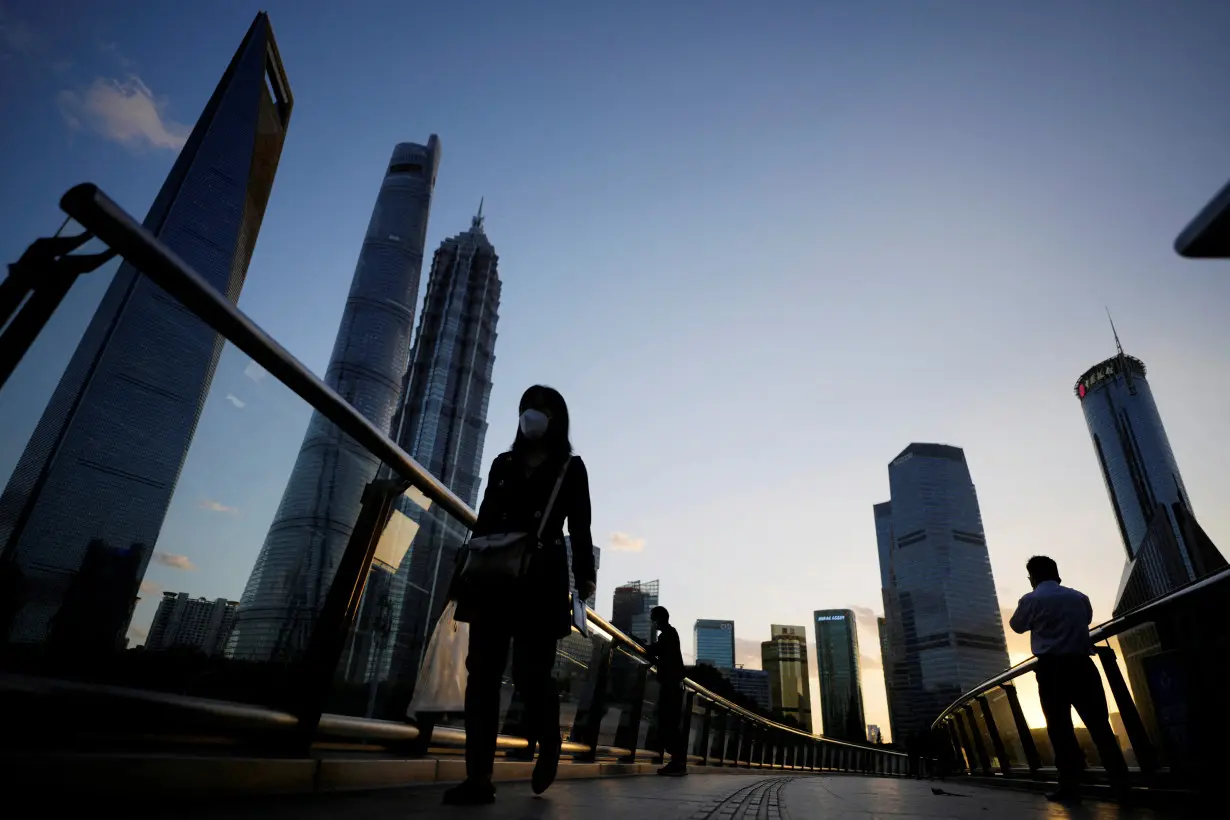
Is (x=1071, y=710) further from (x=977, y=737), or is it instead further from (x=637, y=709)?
(x=977, y=737)

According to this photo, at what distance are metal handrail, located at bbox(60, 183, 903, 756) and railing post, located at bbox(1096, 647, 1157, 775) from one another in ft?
17.0

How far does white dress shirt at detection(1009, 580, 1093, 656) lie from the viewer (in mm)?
4859

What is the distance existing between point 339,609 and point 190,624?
684mm

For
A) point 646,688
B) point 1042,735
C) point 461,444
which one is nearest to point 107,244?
point 646,688

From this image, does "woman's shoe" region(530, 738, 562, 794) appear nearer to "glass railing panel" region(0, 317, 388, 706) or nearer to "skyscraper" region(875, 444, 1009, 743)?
"glass railing panel" region(0, 317, 388, 706)

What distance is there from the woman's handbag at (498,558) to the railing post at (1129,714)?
5056 millimetres

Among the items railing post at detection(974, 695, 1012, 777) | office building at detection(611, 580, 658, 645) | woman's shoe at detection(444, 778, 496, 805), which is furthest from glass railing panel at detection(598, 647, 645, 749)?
office building at detection(611, 580, 658, 645)

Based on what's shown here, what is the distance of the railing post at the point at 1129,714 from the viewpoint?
471 cm

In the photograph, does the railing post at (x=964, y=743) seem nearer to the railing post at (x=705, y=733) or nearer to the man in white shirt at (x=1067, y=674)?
the railing post at (x=705, y=733)

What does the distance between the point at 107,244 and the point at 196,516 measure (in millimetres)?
863

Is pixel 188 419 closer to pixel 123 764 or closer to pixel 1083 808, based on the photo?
pixel 123 764

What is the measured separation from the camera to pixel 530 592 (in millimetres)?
2561

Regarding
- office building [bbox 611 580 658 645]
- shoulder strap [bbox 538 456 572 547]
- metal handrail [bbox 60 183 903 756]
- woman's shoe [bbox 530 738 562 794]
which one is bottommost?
woman's shoe [bbox 530 738 562 794]

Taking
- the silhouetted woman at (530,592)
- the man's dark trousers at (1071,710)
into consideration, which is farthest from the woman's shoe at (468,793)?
the man's dark trousers at (1071,710)
